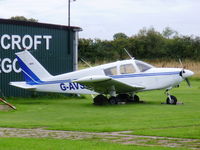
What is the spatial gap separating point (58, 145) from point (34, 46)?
680 inches

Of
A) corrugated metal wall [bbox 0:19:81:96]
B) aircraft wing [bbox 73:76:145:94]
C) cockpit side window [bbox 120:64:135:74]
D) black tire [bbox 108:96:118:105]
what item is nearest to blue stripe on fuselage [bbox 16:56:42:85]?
corrugated metal wall [bbox 0:19:81:96]

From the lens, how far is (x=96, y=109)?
1959cm

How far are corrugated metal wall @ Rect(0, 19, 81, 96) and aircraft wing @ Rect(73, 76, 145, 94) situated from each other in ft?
19.3

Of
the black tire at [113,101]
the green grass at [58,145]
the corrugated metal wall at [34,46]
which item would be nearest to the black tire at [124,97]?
the black tire at [113,101]

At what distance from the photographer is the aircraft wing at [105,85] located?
20188mm

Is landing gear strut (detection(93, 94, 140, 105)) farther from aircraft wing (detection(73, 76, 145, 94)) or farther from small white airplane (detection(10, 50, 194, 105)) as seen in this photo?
aircraft wing (detection(73, 76, 145, 94))

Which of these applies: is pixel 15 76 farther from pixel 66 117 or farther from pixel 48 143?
pixel 48 143

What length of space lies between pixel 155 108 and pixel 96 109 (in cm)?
247

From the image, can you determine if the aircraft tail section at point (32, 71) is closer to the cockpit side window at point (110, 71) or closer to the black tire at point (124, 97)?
the cockpit side window at point (110, 71)

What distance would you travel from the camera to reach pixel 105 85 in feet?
69.8

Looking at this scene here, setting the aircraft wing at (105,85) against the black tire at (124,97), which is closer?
the aircraft wing at (105,85)

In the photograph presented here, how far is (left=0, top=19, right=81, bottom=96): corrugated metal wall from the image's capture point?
82.7 ft

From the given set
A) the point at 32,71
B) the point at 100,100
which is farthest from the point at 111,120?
the point at 32,71

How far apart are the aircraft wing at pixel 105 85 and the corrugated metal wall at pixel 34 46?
19.3 feet
